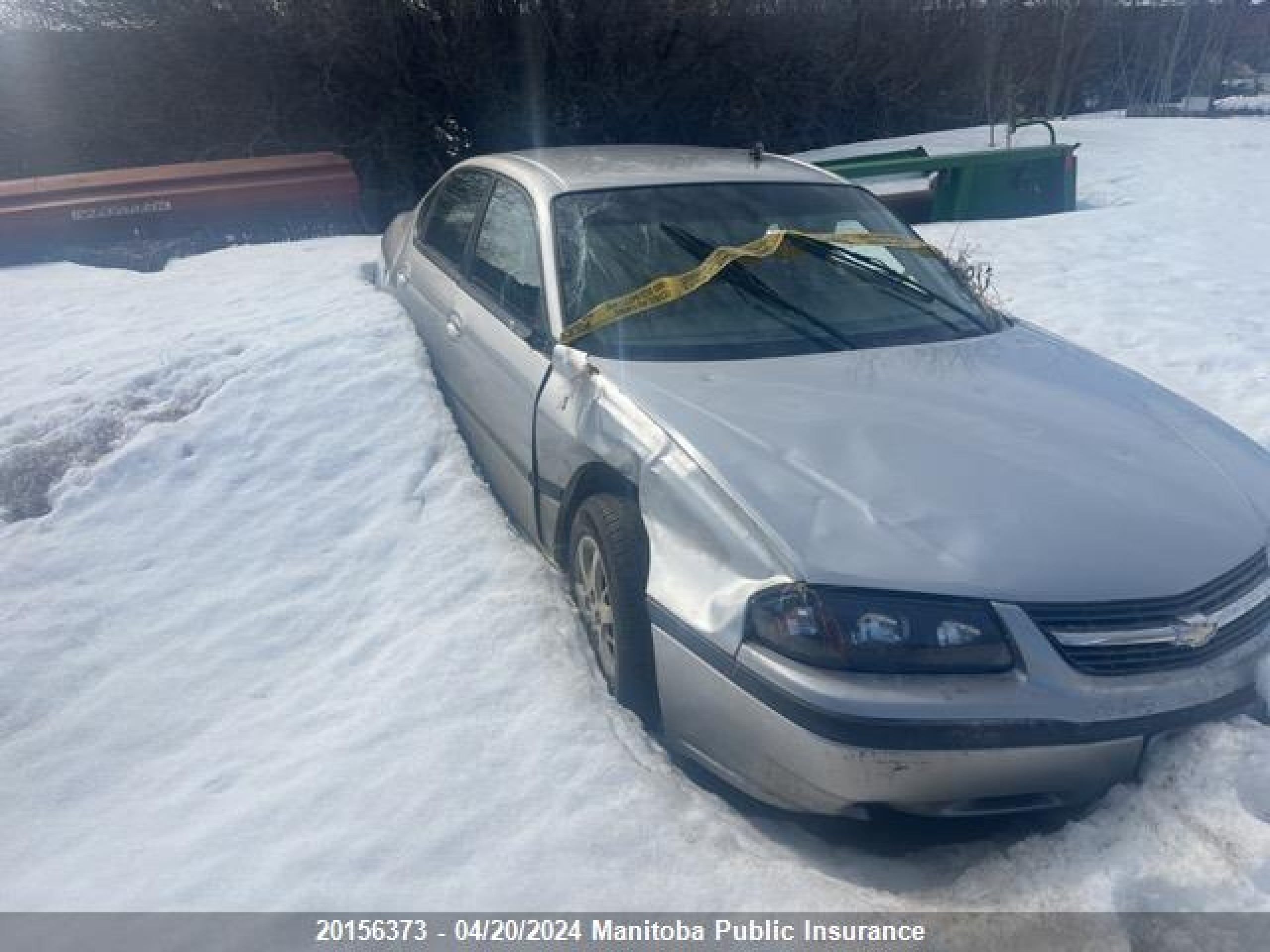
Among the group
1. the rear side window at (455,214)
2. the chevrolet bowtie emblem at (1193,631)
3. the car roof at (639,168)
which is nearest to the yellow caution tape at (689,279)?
the car roof at (639,168)

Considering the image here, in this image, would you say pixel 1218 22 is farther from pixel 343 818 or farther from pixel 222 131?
pixel 343 818

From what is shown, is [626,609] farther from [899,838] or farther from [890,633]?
[899,838]

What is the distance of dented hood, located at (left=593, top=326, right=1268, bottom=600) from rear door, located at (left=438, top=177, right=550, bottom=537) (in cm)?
47

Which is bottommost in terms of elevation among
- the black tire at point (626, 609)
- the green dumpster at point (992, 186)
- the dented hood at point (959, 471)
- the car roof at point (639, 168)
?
the green dumpster at point (992, 186)

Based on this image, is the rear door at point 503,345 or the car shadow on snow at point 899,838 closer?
the car shadow on snow at point 899,838

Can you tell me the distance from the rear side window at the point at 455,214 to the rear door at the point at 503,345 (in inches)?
6.1

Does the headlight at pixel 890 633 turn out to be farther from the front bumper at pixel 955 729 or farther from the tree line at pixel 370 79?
the tree line at pixel 370 79

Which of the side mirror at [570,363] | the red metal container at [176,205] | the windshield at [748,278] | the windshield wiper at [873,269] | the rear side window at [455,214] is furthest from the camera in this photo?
the red metal container at [176,205]

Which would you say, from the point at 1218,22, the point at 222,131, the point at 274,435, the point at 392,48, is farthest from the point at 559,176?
the point at 1218,22

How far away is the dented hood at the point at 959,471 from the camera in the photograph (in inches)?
97.6

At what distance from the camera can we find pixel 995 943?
2.20 m

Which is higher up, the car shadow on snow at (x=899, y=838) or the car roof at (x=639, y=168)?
the car roof at (x=639, y=168)

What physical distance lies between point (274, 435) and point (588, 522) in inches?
61.3

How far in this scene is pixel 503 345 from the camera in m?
3.96
